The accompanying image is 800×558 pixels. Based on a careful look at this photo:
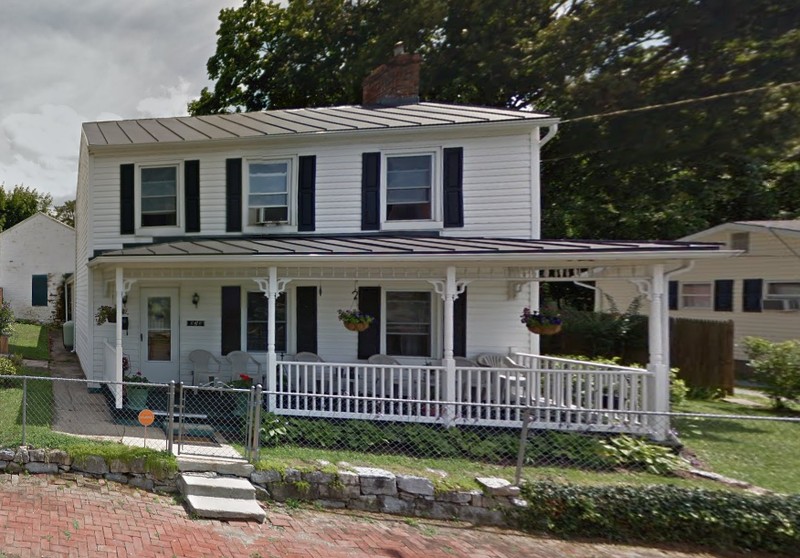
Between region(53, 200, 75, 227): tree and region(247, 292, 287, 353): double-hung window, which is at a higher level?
region(53, 200, 75, 227): tree

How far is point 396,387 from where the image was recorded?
27.5ft

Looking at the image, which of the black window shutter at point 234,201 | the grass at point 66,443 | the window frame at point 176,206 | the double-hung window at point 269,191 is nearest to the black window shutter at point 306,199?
the double-hung window at point 269,191

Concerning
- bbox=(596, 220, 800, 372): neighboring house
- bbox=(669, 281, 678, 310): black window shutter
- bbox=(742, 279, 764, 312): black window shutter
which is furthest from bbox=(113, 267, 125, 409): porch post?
bbox=(742, 279, 764, 312): black window shutter

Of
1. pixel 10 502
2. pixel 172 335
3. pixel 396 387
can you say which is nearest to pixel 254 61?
pixel 172 335

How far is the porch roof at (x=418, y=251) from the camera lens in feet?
21.5

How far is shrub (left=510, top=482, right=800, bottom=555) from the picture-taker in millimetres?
4496

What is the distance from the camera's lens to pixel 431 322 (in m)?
8.97

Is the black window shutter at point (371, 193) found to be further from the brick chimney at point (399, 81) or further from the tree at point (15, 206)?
the tree at point (15, 206)

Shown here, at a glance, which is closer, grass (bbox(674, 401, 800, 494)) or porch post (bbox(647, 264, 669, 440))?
grass (bbox(674, 401, 800, 494))

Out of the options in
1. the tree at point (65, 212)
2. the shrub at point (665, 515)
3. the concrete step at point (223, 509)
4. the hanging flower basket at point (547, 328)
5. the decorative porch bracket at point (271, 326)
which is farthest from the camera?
the tree at point (65, 212)

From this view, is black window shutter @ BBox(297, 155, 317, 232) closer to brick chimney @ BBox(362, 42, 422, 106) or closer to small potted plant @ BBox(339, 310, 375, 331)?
small potted plant @ BBox(339, 310, 375, 331)

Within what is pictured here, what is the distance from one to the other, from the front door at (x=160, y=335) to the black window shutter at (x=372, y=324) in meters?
4.18

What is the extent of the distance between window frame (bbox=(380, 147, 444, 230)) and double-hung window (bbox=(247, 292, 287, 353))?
2.90 metres

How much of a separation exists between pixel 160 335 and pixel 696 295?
55.0 feet
